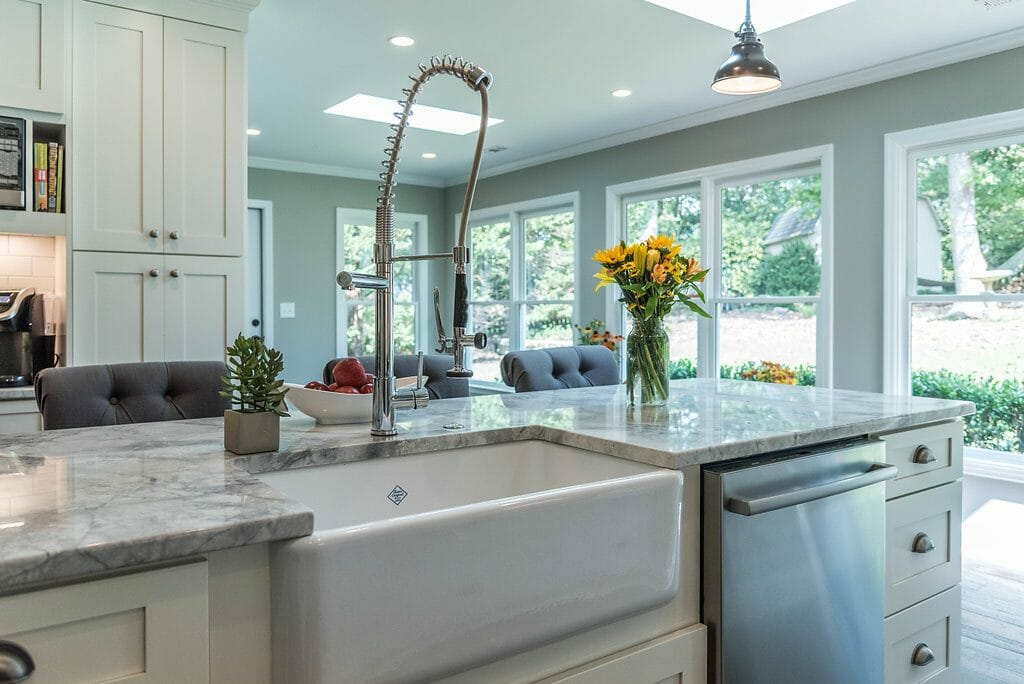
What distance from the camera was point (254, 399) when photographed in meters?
1.24

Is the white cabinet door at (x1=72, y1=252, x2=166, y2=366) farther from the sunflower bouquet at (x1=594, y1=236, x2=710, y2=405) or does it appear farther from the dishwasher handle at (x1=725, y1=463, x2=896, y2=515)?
the dishwasher handle at (x1=725, y1=463, x2=896, y2=515)

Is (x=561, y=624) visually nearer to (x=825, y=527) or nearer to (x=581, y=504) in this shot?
(x=581, y=504)

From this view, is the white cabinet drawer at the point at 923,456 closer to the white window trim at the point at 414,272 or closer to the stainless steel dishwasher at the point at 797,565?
the stainless steel dishwasher at the point at 797,565

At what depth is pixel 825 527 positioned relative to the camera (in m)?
1.49

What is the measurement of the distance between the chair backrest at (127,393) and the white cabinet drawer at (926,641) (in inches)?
69.4

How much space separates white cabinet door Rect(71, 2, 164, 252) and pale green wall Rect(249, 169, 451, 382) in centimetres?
340

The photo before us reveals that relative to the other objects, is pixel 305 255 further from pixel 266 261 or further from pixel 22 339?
pixel 22 339

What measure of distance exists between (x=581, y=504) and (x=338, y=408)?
2.09ft

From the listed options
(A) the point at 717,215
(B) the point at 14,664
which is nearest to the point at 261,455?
(B) the point at 14,664

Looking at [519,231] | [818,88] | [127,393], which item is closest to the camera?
[127,393]

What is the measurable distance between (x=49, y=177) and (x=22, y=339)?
0.60 m

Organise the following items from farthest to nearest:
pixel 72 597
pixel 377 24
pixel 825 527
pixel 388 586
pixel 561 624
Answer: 1. pixel 377 24
2. pixel 825 527
3. pixel 561 624
4. pixel 388 586
5. pixel 72 597

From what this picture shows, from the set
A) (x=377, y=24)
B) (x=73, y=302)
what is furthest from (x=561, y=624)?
(x=377, y=24)

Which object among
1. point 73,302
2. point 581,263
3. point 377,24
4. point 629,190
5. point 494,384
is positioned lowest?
point 494,384
